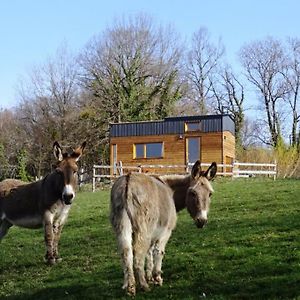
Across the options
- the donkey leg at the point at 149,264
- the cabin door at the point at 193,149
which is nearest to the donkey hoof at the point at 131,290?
the donkey leg at the point at 149,264

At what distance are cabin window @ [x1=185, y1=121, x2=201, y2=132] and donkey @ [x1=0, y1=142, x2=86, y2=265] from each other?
27595mm

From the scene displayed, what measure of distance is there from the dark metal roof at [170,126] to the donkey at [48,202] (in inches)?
1075

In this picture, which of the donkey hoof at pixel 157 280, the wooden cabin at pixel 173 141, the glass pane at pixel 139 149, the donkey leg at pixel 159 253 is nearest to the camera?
the donkey leg at pixel 159 253

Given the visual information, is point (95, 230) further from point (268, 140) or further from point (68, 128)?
point (268, 140)

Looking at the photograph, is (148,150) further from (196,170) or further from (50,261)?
(196,170)

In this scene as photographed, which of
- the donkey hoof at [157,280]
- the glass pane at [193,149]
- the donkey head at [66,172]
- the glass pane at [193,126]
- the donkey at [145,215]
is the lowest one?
the donkey hoof at [157,280]

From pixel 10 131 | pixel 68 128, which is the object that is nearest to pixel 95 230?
pixel 68 128

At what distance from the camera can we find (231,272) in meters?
9.29

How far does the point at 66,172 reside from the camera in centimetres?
1041

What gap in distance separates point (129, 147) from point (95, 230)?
25.2 metres

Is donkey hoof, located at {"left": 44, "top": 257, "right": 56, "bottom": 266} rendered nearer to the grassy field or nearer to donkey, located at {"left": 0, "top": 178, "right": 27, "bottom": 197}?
the grassy field

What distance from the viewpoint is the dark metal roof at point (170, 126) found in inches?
1511

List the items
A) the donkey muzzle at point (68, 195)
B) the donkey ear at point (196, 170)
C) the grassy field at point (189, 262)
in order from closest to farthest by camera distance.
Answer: the grassy field at point (189, 262) → the donkey ear at point (196, 170) → the donkey muzzle at point (68, 195)

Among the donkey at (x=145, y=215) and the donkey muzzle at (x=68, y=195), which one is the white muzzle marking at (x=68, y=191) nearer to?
the donkey muzzle at (x=68, y=195)
